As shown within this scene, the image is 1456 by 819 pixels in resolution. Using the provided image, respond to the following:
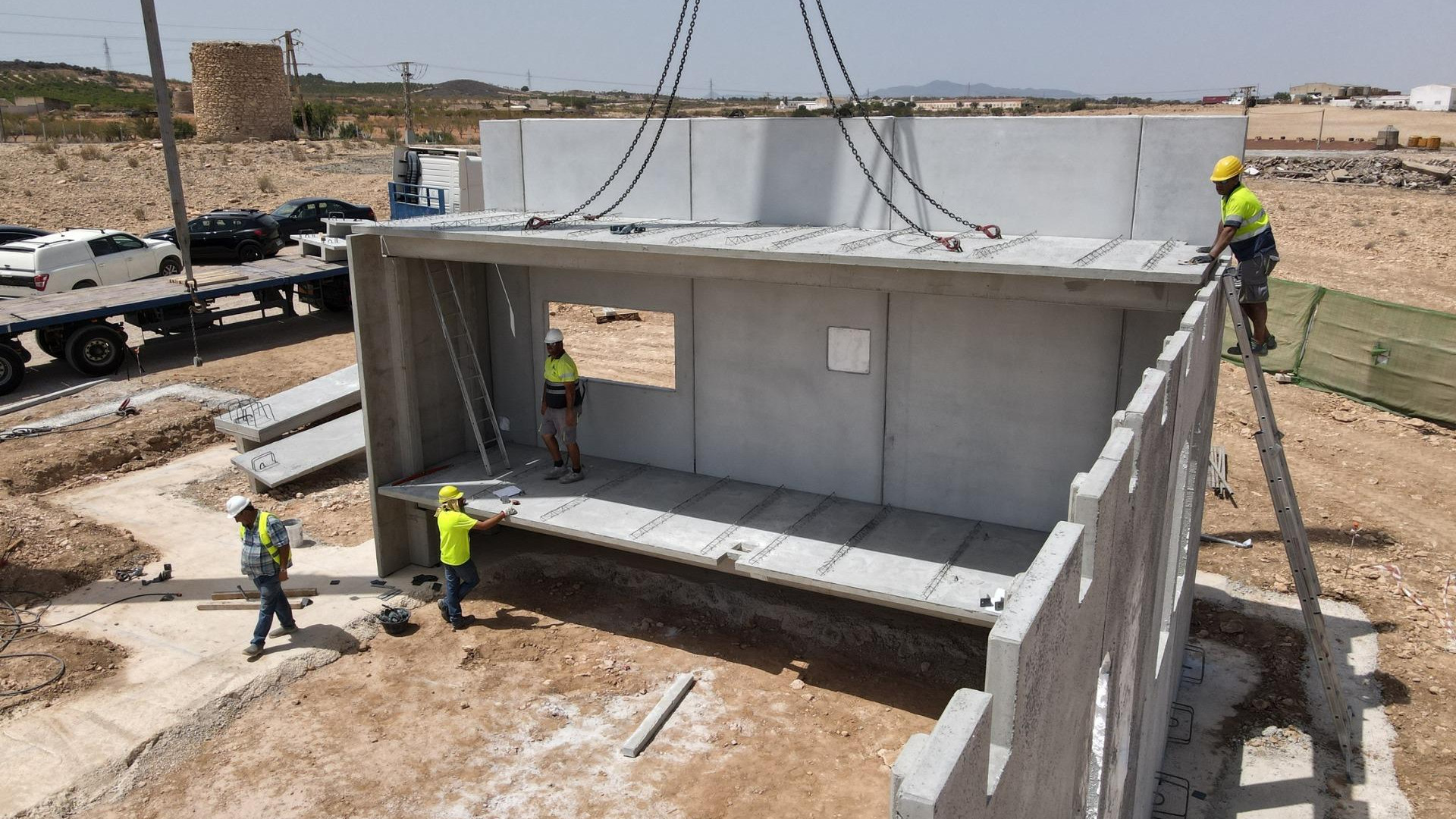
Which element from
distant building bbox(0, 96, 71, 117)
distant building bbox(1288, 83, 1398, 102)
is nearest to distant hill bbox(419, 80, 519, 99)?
distant building bbox(0, 96, 71, 117)

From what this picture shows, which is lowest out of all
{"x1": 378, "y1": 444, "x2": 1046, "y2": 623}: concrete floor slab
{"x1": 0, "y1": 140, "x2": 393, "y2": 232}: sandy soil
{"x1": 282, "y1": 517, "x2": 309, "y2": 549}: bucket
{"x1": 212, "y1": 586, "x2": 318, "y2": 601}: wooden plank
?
{"x1": 212, "y1": 586, "x2": 318, "y2": 601}: wooden plank

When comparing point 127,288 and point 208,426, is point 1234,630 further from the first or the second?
point 127,288

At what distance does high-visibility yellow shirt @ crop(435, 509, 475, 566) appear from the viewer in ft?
34.9

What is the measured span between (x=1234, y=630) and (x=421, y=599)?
8971 mm

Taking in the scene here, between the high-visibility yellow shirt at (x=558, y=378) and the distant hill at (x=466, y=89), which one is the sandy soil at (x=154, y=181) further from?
the distant hill at (x=466, y=89)

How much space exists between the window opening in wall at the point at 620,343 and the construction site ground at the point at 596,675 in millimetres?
6276

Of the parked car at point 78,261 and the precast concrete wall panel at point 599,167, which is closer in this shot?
the precast concrete wall panel at point 599,167

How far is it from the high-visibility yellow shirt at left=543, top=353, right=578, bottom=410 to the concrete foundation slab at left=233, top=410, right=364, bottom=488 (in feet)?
12.8

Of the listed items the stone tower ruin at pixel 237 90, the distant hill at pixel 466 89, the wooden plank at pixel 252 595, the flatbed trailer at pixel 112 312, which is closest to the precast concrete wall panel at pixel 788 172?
the wooden plank at pixel 252 595

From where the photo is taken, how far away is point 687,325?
11.5 metres

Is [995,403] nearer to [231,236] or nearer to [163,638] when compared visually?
[163,638]

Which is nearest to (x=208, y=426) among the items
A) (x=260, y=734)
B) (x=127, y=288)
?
(x=127, y=288)

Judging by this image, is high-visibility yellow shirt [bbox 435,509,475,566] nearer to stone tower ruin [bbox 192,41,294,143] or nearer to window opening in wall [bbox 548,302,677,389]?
window opening in wall [bbox 548,302,677,389]

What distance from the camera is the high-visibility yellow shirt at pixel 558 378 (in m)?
11.4
